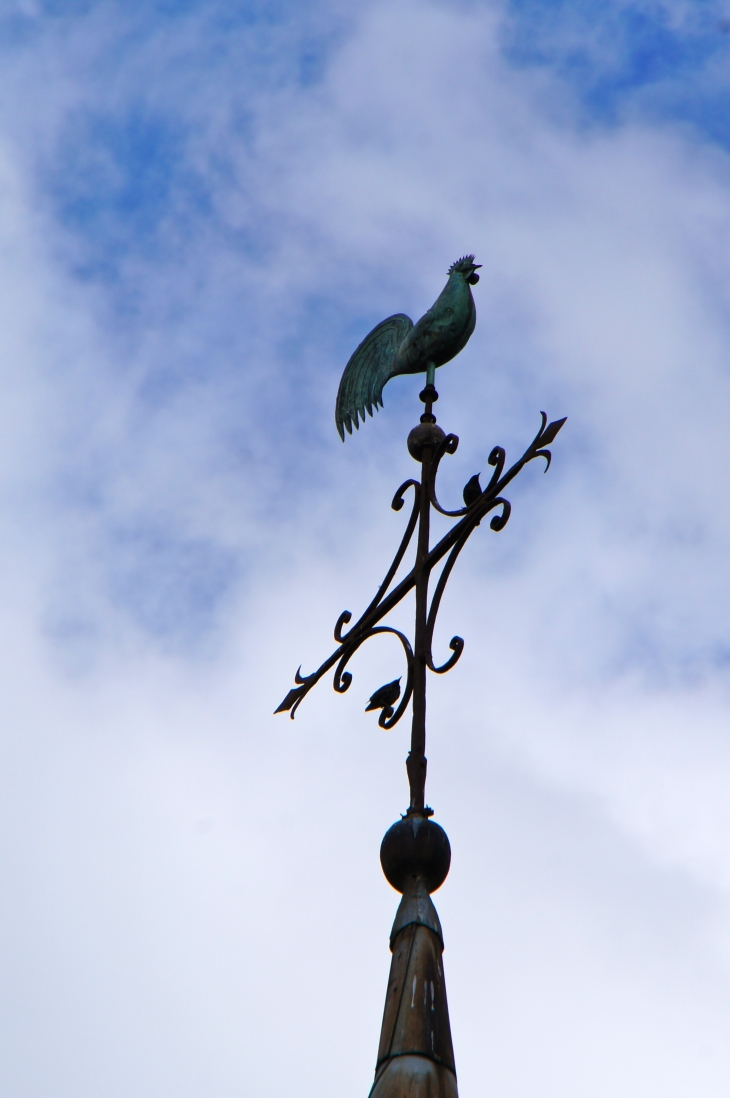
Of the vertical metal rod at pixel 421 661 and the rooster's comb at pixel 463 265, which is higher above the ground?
the rooster's comb at pixel 463 265

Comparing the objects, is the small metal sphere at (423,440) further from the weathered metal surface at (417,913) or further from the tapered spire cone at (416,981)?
the weathered metal surface at (417,913)

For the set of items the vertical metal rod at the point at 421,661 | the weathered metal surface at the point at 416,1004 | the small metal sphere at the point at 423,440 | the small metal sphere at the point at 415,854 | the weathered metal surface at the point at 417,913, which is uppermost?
the small metal sphere at the point at 423,440

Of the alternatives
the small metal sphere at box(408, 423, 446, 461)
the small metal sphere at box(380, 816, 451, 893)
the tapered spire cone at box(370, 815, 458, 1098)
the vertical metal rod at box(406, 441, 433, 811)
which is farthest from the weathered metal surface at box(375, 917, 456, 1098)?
the small metal sphere at box(408, 423, 446, 461)

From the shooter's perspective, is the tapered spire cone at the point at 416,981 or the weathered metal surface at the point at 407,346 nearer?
the tapered spire cone at the point at 416,981

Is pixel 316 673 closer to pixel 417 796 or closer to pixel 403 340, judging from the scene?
pixel 417 796

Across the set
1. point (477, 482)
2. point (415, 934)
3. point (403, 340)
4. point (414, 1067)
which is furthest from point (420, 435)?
point (414, 1067)

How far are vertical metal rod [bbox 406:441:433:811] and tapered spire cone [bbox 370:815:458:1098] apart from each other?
114 mm

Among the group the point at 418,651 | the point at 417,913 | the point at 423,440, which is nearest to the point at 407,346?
the point at 423,440

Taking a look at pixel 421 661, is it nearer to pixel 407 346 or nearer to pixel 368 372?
pixel 407 346

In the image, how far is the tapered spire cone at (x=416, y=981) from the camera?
3.63m

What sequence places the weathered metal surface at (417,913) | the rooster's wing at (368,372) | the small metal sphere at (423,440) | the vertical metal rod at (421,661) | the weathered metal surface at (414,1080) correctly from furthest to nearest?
the rooster's wing at (368,372), the small metal sphere at (423,440), the vertical metal rod at (421,661), the weathered metal surface at (417,913), the weathered metal surface at (414,1080)

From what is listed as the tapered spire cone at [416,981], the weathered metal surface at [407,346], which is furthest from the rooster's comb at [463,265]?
the tapered spire cone at [416,981]

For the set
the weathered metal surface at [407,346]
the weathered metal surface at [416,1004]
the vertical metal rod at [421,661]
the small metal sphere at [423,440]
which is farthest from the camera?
the weathered metal surface at [407,346]

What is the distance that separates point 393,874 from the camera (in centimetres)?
411
